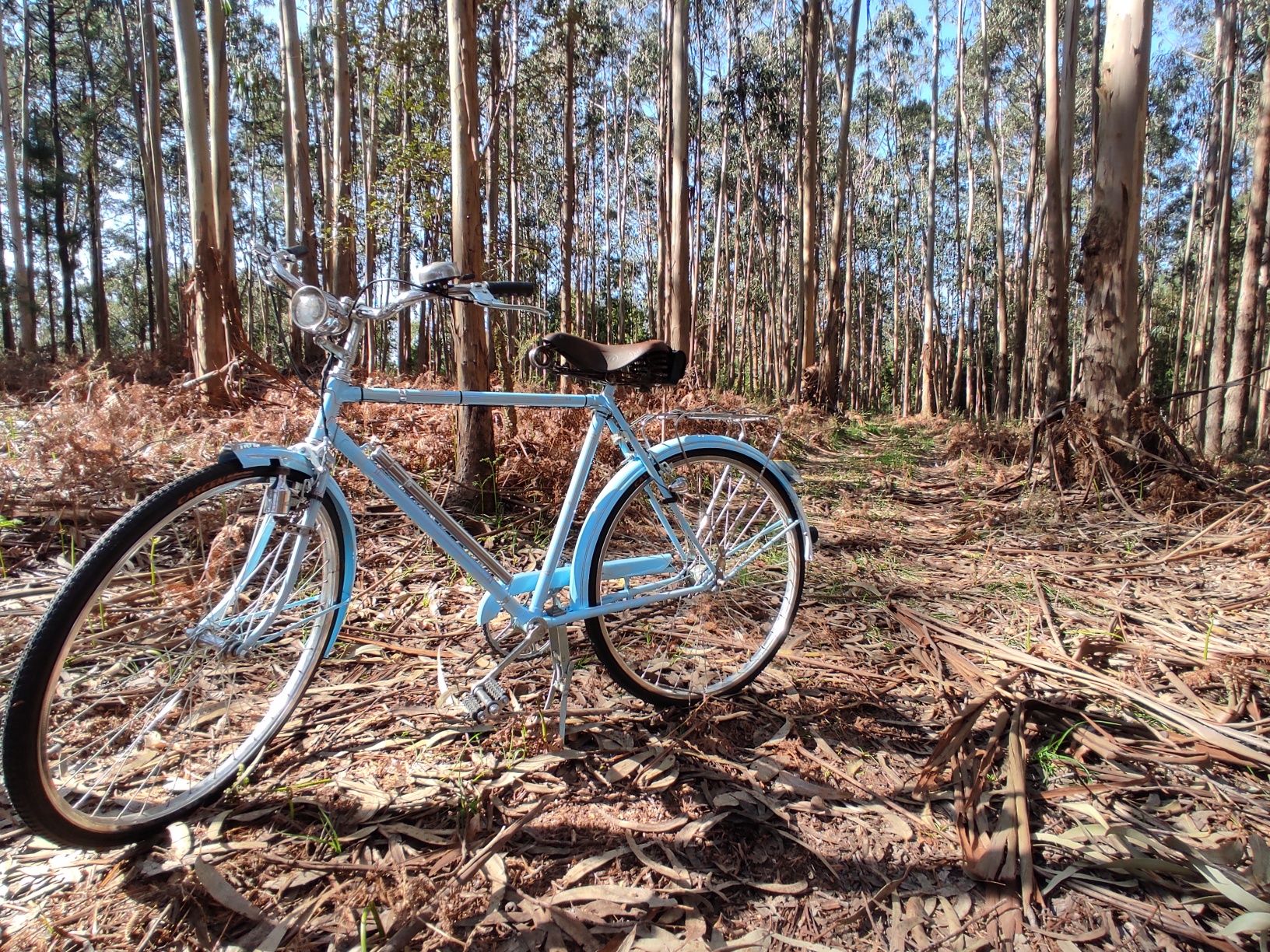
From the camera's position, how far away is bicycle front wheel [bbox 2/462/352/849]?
4.15 ft

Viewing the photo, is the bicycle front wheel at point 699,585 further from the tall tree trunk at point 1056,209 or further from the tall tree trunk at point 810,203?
the tall tree trunk at point 810,203

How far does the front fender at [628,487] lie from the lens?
184cm

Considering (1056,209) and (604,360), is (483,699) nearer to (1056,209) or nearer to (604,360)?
(604,360)

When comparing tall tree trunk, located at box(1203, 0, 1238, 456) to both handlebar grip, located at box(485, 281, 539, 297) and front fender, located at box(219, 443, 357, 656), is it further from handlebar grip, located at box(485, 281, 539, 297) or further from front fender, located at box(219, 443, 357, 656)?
front fender, located at box(219, 443, 357, 656)

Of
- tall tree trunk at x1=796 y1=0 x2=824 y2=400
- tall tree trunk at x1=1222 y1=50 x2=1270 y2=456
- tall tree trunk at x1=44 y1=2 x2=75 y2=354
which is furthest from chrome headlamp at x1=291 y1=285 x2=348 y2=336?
tall tree trunk at x1=44 y1=2 x2=75 y2=354

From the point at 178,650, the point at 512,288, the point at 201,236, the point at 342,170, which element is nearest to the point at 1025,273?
the point at 342,170

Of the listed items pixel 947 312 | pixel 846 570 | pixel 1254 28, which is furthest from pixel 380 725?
pixel 947 312

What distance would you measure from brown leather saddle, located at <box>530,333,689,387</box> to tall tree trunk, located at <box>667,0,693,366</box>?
5.21 metres

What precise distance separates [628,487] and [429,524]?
0.56 m

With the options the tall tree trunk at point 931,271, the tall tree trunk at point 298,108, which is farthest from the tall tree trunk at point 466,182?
the tall tree trunk at point 931,271

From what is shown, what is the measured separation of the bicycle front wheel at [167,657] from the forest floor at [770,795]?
115mm

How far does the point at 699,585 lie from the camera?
213cm

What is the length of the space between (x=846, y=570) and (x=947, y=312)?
3496 centimetres

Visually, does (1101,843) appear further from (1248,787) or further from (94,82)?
(94,82)
